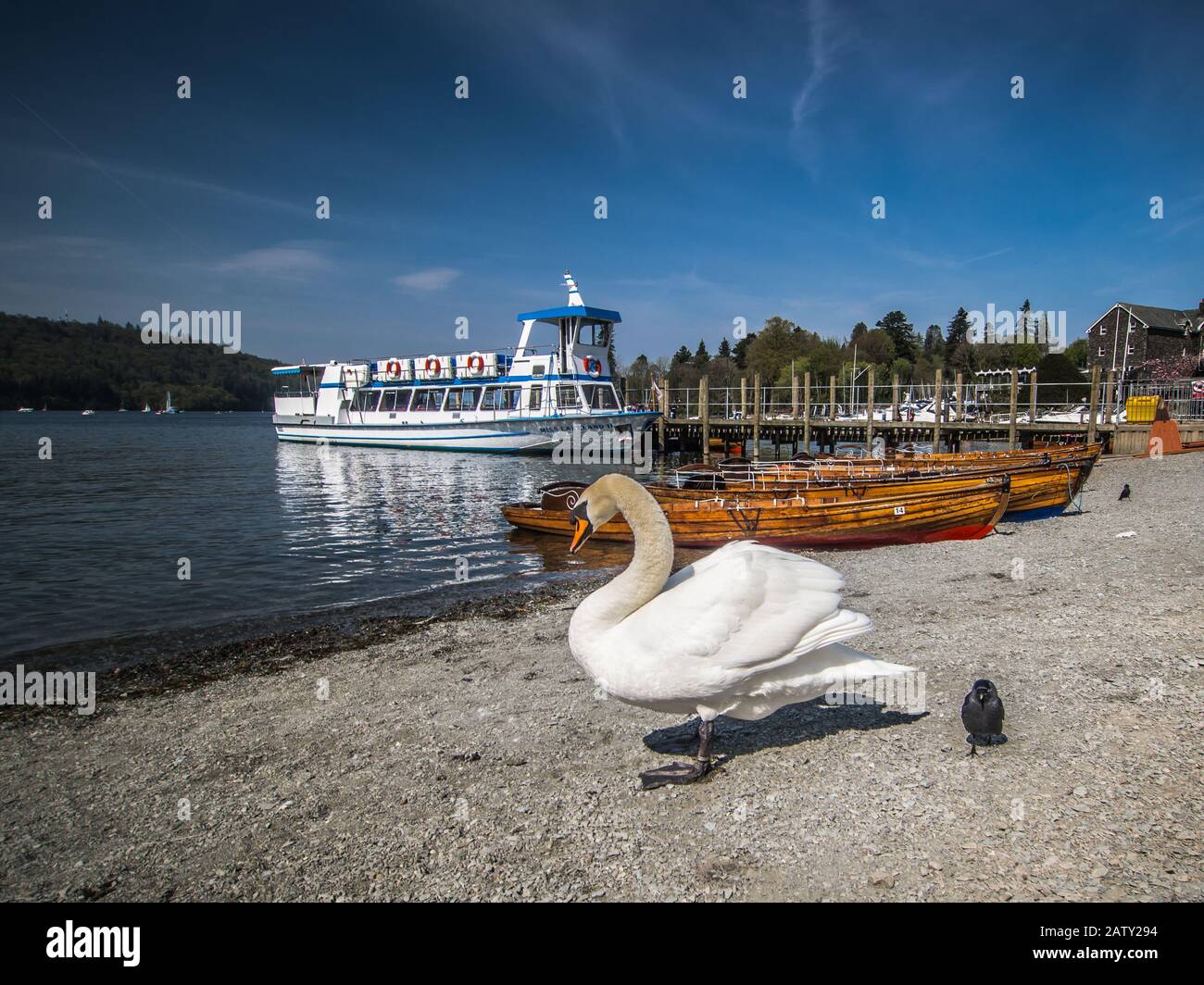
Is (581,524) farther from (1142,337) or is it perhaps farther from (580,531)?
(1142,337)

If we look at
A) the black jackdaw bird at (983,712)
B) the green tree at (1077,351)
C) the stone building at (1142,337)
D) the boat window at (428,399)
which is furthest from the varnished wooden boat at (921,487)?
the green tree at (1077,351)

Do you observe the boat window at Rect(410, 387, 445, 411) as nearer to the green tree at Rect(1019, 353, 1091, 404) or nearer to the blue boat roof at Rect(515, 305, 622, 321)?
the blue boat roof at Rect(515, 305, 622, 321)

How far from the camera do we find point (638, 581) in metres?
4.14

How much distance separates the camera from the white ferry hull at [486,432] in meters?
41.3

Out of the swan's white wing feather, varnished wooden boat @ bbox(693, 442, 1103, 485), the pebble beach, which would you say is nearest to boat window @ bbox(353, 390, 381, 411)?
varnished wooden boat @ bbox(693, 442, 1103, 485)

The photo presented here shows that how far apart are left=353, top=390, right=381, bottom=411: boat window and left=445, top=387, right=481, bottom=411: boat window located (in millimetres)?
9170

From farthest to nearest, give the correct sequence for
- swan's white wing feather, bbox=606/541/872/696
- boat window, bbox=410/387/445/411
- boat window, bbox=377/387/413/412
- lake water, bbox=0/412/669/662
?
boat window, bbox=377/387/413/412 < boat window, bbox=410/387/445/411 < lake water, bbox=0/412/669/662 < swan's white wing feather, bbox=606/541/872/696

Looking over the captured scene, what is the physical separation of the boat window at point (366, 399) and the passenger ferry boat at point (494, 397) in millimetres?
78

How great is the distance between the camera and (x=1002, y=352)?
288 feet

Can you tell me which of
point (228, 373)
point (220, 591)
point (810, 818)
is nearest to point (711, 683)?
point (810, 818)

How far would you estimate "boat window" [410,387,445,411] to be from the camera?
49719mm

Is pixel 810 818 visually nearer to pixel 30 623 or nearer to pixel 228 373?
pixel 30 623

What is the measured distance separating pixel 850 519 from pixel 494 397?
34957 mm

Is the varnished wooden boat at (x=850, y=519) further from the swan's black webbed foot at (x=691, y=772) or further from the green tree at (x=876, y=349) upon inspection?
the green tree at (x=876, y=349)
